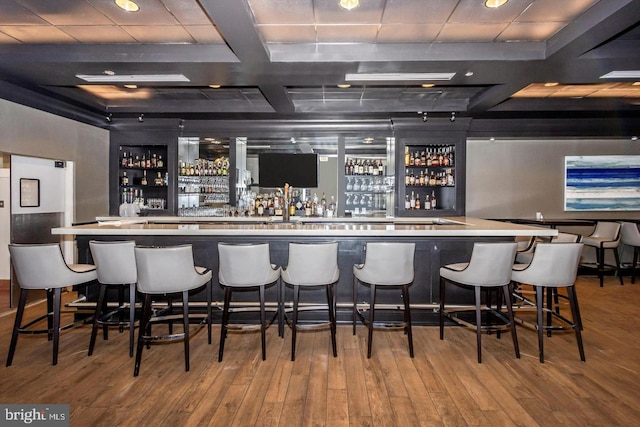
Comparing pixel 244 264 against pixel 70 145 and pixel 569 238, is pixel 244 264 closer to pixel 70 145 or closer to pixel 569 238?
pixel 569 238

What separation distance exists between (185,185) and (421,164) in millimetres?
4247

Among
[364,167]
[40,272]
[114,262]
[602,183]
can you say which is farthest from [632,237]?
[40,272]

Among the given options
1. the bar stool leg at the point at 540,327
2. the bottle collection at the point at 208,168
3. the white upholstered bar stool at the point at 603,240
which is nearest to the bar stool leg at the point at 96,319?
the bar stool leg at the point at 540,327

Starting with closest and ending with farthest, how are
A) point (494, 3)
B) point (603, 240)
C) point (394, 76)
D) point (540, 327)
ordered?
point (494, 3), point (540, 327), point (394, 76), point (603, 240)

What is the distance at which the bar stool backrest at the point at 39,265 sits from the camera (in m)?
3.22

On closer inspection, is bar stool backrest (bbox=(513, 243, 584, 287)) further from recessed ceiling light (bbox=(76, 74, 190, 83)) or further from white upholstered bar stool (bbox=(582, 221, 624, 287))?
recessed ceiling light (bbox=(76, 74, 190, 83))

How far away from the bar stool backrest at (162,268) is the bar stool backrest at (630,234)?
7399 millimetres

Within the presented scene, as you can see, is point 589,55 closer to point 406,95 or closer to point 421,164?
point 406,95

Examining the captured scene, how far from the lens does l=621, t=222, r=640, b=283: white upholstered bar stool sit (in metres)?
6.66

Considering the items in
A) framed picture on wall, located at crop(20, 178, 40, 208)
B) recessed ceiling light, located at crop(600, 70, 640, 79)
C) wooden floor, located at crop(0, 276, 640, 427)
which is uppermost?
recessed ceiling light, located at crop(600, 70, 640, 79)

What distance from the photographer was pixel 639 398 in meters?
2.73

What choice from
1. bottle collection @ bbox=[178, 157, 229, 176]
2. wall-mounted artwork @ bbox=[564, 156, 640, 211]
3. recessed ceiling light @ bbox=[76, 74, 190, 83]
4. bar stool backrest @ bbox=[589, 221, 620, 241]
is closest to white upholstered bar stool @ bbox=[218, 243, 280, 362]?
recessed ceiling light @ bbox=[76, 74, 190, 83]

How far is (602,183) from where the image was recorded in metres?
7.62

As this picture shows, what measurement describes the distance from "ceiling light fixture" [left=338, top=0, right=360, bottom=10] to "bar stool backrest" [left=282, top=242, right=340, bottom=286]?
6.45ft
